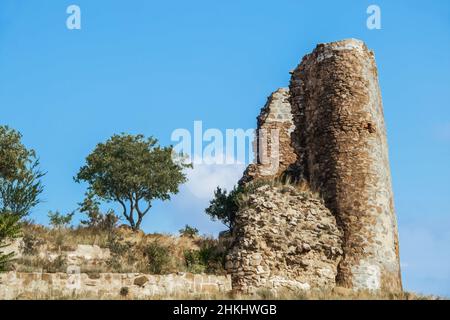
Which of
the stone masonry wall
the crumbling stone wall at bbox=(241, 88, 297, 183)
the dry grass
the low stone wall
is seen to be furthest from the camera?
the crumbling stone wall at bbox=(241, 88, 297, 183)

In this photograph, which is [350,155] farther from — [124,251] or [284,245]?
[124,251]

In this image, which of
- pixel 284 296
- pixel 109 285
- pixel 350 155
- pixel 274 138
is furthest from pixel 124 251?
pixel 274 138

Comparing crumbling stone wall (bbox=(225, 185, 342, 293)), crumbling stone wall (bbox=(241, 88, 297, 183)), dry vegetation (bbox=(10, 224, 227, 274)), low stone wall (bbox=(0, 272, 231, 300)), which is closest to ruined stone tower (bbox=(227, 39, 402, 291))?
crumbling stone wall (bbox=(225, 185, 342, 293))

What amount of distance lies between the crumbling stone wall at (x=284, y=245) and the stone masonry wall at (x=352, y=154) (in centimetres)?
58

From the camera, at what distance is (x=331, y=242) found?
20422 millimetres

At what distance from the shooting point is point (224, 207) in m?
25.9

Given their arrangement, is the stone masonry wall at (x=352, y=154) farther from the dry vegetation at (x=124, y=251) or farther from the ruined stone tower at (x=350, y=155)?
the dry vegetation at (x=124, y=251)

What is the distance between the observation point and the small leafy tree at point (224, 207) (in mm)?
25453

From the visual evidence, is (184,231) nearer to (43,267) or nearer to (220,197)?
(220,197)

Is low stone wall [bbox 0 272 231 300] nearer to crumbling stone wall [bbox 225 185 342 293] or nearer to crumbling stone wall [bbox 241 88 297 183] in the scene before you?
crumbling stone wall [bbox 225 185 342 293]

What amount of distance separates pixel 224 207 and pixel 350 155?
637 centimetres

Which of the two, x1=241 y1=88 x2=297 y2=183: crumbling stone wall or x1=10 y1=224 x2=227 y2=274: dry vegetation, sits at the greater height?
x1=241 y1=88 x2=297 y2=183: crumbling stone wall

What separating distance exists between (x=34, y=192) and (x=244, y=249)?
9.46m

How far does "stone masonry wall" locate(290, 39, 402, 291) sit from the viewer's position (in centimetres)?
2045
